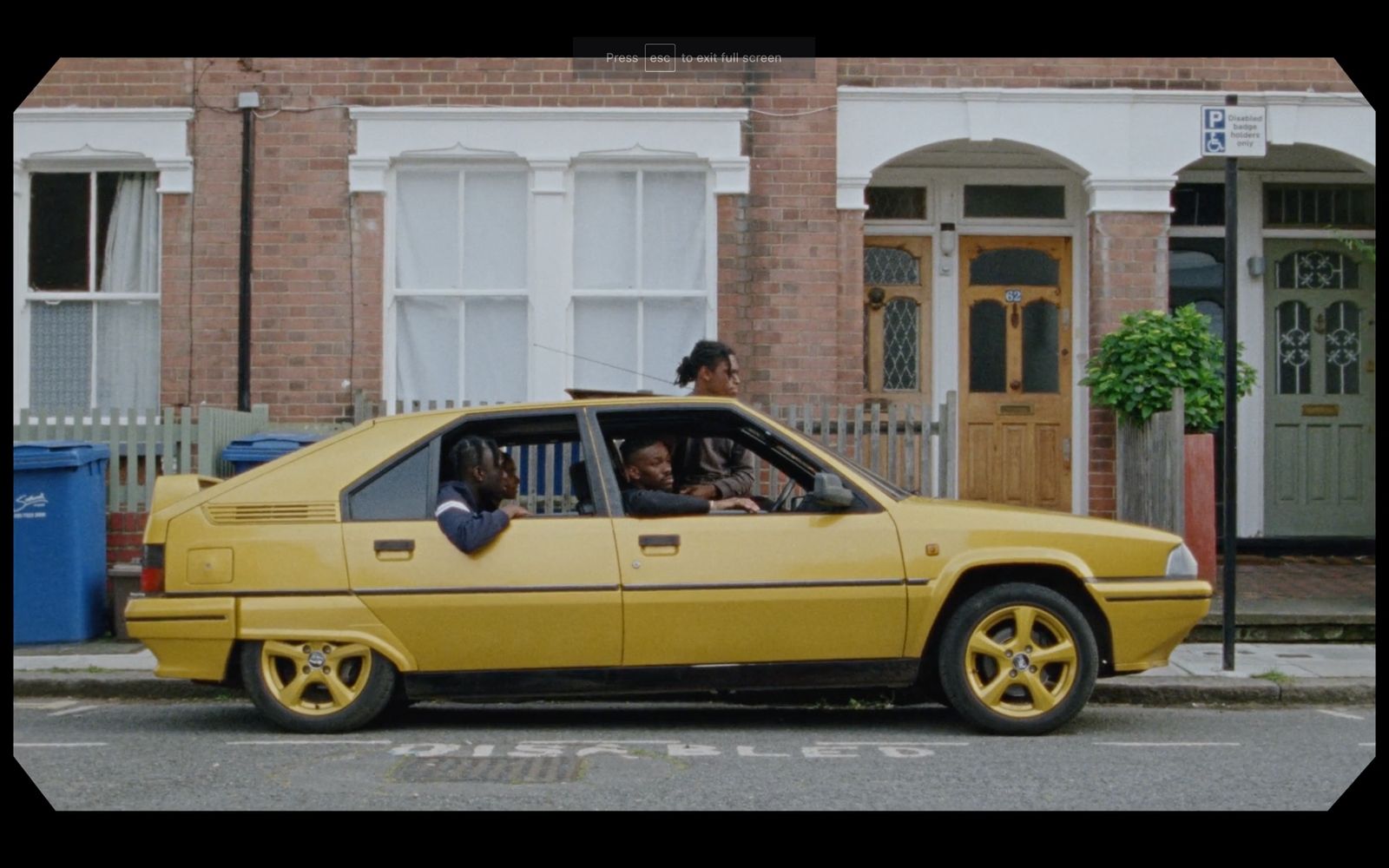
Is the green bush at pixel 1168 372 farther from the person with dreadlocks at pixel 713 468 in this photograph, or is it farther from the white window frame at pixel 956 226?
the person with dreadlocks at pixel 713 468

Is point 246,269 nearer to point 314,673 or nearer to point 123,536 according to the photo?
point 123,536

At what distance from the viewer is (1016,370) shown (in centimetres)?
1342

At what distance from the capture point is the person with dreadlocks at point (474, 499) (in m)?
7.04

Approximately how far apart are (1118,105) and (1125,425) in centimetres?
256

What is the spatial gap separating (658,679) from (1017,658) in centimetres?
155

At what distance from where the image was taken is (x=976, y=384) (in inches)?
529

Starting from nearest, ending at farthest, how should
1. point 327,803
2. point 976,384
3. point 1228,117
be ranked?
1. point 327,803
2. point 1228,117
3. point 976,384

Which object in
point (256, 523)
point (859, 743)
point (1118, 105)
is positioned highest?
point (1118, 105)

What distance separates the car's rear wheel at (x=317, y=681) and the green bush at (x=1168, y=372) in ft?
20.6

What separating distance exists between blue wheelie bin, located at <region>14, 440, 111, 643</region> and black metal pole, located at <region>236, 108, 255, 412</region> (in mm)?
2213

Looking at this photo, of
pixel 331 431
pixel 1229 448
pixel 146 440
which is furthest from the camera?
pixel 331 431

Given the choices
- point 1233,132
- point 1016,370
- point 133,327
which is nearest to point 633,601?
point 1233,132

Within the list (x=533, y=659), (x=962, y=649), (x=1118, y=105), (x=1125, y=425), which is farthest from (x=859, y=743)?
(x=1118, y=105)

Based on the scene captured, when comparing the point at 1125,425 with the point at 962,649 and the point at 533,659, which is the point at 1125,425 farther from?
the point at 533,659
